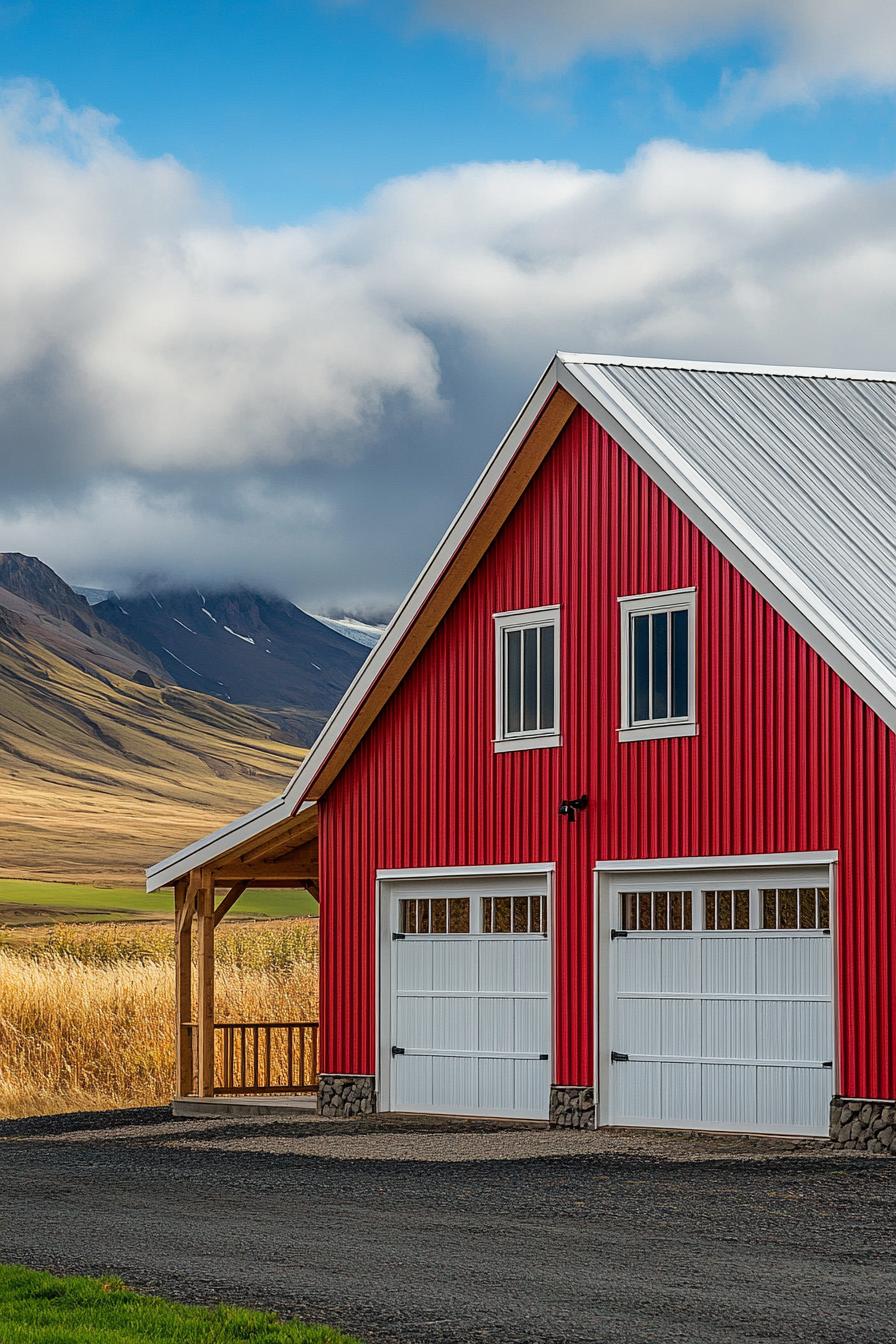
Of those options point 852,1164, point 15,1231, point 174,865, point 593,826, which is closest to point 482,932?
point 593,826

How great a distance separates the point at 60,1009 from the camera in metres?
31.6

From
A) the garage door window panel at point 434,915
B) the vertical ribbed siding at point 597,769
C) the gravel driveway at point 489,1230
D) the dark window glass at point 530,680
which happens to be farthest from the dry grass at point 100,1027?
the dark window glass at point 530,680

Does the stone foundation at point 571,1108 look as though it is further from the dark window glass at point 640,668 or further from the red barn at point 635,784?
the dark window glass at point 640,668

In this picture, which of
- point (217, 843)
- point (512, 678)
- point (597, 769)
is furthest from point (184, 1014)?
point (597, 769)

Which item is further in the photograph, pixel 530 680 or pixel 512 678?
pixel 512 678

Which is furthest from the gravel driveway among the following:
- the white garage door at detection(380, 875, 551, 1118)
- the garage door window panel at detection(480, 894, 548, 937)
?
the garage door window panel at detection(480, 894, 548, 937)

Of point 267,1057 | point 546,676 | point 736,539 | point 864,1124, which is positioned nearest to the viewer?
point 864,1124

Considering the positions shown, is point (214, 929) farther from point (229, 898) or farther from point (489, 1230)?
point (489, 1230)

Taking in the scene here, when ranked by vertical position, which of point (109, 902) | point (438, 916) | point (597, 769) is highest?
point (597, 769)

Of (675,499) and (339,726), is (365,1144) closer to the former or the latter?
(339,726)

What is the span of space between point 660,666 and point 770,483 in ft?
6.96

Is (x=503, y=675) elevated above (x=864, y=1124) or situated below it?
above

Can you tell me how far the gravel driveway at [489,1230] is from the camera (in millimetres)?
10156

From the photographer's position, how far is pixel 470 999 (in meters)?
22.4
